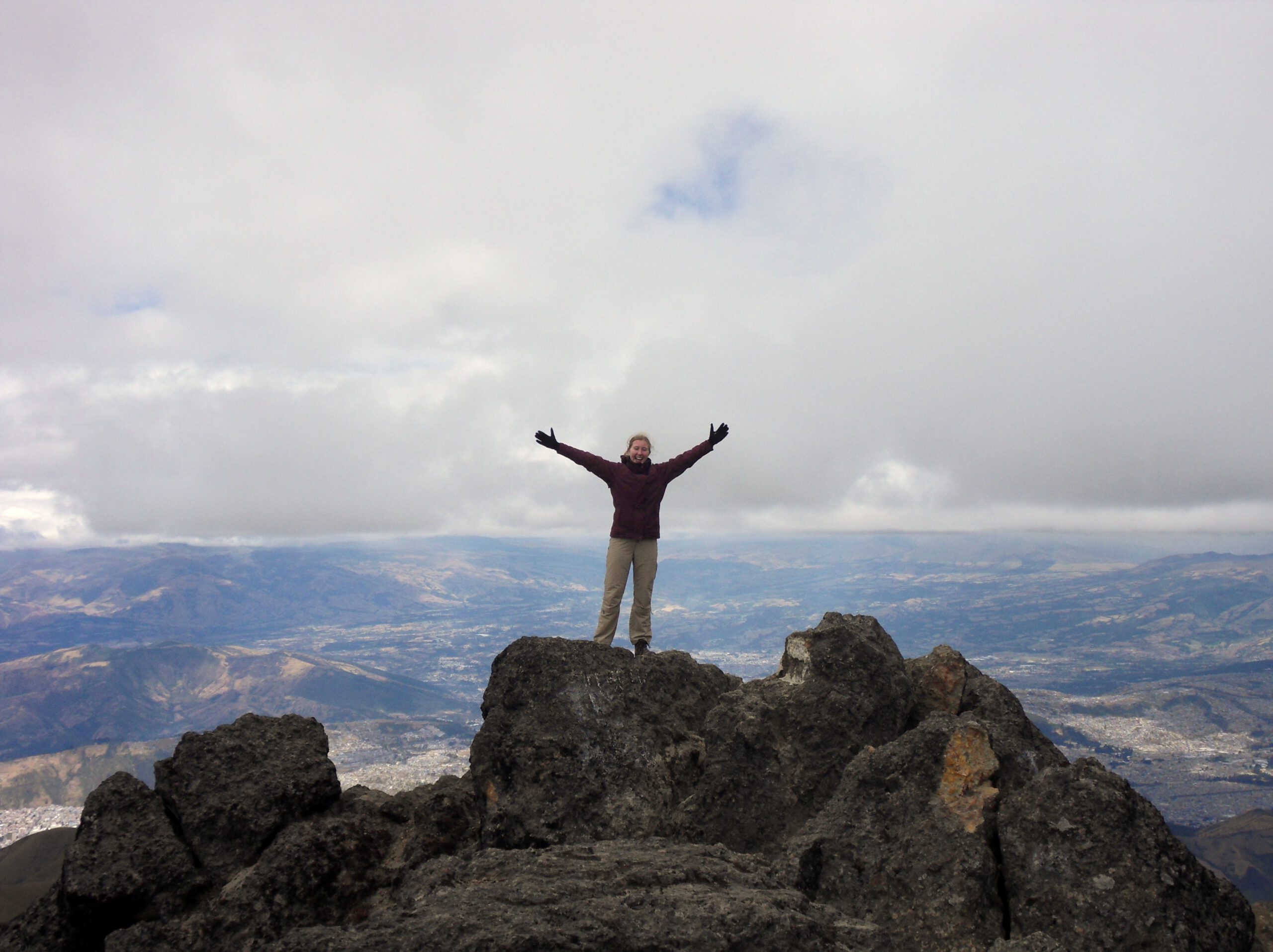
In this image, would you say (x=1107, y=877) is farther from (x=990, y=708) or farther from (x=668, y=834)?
(x=668, y=834)

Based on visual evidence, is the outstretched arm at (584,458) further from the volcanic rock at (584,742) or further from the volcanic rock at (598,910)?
the volcanic rock at (598,910)

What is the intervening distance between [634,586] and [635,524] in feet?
5.78

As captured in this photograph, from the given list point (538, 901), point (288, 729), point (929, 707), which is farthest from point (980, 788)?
point (288, 729)

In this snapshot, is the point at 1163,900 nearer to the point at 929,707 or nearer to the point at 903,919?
the point at 903,919

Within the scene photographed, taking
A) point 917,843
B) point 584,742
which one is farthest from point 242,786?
point 917,843

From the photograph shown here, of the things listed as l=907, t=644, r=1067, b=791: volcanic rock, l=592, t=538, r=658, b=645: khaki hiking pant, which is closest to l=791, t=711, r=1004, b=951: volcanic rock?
l=907, t=644, r=1067, b=791: volcanic rock

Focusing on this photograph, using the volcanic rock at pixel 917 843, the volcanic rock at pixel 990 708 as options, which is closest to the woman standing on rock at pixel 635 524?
the volcanic rock at pixel 990 708

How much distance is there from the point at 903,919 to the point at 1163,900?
325cm

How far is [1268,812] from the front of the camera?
171 meters

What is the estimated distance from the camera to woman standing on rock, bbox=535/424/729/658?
2003 centimetres

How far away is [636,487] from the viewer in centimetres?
2009

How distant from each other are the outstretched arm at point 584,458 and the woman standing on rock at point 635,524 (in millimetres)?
21

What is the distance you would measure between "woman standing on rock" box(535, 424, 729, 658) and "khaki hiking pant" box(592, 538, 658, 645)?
14mm

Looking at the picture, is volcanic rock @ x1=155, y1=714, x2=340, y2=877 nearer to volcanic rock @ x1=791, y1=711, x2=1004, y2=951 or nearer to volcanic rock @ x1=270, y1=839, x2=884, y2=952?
volcanic rock @ x1=270, y1=839, x2=884, y2=952
